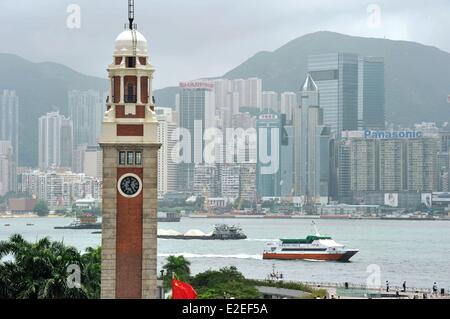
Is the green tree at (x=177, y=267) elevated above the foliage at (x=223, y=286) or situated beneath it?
elevated above

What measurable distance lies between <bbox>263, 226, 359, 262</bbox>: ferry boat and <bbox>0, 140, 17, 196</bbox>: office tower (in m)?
110

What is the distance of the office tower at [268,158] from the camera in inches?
7451

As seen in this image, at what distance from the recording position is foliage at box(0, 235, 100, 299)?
17.7 meters

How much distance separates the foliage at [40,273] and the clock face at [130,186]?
1847mm

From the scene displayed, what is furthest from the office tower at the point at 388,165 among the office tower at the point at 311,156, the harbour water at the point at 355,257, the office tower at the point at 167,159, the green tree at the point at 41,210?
the green tree at the point at 41,210

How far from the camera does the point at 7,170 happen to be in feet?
614

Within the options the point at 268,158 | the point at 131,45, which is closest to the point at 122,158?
the point at 131,45

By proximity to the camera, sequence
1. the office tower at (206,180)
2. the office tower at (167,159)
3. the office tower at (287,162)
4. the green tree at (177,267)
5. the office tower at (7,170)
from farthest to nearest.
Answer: the office tower at (287,162)
the office tower at (206,180)
the office tower at (7,170)
the office tower at (167,159)
the green tree at (177,267)

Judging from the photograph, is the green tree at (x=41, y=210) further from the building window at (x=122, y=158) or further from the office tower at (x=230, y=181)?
the building window at (x=122, y=158)

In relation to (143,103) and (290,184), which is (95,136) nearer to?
(290,184)

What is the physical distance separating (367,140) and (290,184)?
14.1 m

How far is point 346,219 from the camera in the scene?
165250 mm

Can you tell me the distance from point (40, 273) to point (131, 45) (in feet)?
12.3
